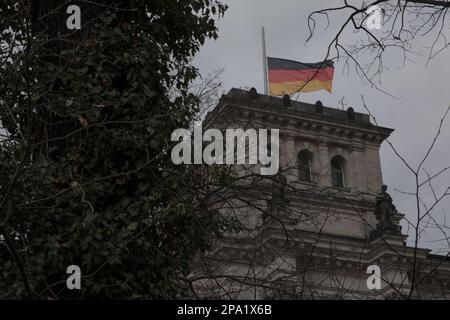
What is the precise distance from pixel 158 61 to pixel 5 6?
275 cm

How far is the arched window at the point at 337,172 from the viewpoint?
4582 cm

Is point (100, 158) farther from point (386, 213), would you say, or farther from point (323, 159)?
point (323, 159)

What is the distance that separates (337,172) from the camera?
152ft

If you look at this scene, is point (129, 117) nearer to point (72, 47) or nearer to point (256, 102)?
point (72, 47)

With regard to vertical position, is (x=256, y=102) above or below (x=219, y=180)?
above

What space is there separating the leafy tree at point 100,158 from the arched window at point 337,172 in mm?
32934

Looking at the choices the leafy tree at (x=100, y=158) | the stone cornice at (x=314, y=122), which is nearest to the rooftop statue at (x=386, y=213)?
the stone cornice at (x=314, y=122)

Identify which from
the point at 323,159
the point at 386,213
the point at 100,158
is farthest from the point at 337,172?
the point at 100,158

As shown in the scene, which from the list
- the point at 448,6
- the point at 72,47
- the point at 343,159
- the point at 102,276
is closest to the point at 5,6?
the point at 72,47

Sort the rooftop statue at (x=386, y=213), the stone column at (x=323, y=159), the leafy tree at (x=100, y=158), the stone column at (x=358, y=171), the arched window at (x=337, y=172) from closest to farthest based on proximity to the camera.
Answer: the leafy tree at (x=100, y=158)
the rooftop statue at (x=386, y=213)
the stone column at (x=323, y=159)
the arched window at (x=337, y=172)
the stone column at (x=358, y=171)

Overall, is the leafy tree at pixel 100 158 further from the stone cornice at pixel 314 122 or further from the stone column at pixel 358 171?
the stone column at pixel 358 171

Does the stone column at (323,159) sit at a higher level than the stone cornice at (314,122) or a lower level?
lower

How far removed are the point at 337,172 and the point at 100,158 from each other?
36.1 metres

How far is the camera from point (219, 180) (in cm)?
1277
